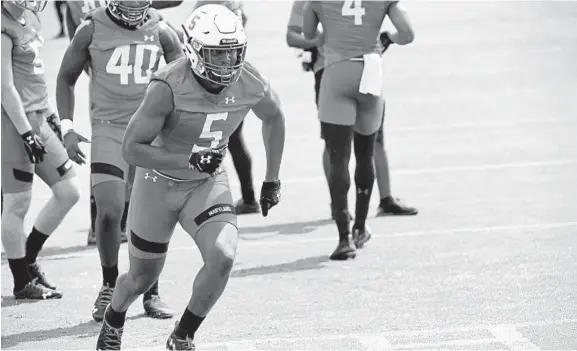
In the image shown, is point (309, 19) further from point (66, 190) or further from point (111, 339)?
point (111, 339)

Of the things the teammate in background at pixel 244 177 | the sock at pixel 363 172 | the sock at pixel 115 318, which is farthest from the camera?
the teammate in background at pixel 244 177

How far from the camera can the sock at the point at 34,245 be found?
33.7 feet

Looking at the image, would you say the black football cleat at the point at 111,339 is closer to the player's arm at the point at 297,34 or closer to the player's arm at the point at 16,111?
the player's arm at the point at 16,111

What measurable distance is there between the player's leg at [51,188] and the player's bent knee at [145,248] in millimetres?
2496

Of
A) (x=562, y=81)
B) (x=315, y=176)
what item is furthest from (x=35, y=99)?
(x=562, y=81)

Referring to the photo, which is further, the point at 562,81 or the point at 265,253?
the point at 562,81

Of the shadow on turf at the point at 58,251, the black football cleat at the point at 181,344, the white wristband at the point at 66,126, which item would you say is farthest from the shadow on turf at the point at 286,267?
the black football cleat at the point at 181,344

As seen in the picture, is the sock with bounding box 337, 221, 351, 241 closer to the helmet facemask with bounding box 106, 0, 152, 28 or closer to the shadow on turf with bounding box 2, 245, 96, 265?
the shadow on turf with bounding box 2, 245, 96, 265

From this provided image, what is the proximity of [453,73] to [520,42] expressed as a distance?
3.45 m

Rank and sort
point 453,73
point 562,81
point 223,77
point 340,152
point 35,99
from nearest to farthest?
1. point 223,77
2. point 35,99
3. point 340,152
4. point 562,81
5. point 453,73

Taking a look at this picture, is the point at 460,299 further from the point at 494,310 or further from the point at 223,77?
the point at 223,77

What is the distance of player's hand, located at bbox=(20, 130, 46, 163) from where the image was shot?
9562 millimetres

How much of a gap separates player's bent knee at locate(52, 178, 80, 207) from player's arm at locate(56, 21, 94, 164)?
102 centimetres

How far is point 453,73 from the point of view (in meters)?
22.5
